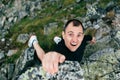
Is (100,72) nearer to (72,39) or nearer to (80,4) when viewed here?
(72,39)

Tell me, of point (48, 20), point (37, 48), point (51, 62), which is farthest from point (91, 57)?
point (48, 20)

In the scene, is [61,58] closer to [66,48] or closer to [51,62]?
[51,62]

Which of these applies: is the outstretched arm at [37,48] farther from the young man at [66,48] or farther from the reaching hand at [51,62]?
the reaching hand at [51,62]

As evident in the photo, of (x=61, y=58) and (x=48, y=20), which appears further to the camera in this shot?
(x=48, y=20)

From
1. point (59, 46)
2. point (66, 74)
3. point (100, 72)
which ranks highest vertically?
point (59, 46)

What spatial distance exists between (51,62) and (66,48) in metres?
1.53

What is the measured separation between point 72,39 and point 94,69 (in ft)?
21.6

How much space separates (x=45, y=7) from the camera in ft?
187

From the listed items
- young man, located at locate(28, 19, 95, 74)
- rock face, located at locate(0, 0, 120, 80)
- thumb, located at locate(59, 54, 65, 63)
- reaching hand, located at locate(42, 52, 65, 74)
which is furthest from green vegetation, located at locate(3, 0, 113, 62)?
reaching hand, located at locate(42, 52, 65, 74)

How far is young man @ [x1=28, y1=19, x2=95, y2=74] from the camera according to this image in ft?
40.3

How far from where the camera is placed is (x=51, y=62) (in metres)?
12.2

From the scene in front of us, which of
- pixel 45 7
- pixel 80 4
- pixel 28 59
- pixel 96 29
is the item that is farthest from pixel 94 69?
pixel 45 7

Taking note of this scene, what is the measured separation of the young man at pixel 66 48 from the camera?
12289 mm

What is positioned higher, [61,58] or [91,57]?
[61,58]
